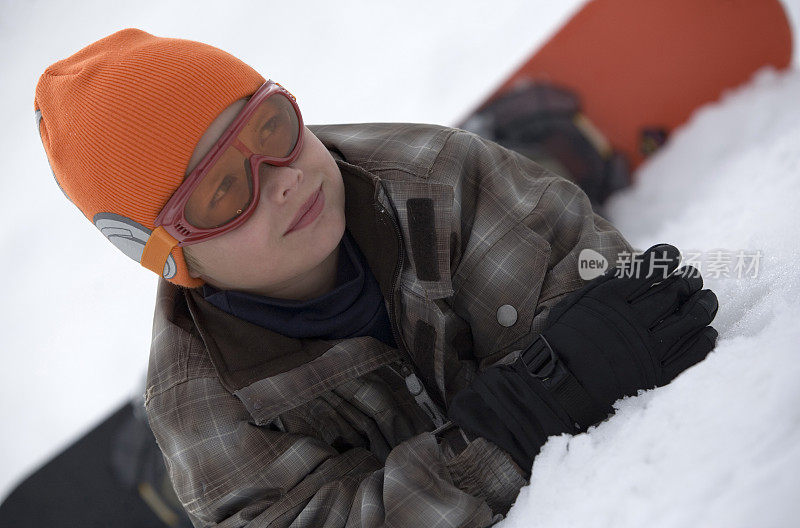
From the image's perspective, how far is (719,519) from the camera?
17.5 inches

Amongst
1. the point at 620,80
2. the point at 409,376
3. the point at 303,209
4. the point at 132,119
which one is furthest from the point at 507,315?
the point at 620,80

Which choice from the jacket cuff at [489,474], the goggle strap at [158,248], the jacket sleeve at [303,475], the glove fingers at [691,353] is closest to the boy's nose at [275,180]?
the goggle strap at [158,248]

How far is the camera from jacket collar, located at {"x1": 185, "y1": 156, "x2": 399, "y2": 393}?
2.93ft

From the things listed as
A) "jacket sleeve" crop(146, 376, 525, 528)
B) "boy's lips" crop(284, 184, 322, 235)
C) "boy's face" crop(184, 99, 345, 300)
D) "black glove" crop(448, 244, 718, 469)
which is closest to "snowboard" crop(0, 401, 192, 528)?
"jacket sleeve" crop(146, 376, 525, 528)

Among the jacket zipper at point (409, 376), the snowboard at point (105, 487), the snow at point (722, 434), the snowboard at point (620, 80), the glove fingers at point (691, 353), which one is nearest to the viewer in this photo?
the snow at point (722, 434)

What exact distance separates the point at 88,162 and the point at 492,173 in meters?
0.55

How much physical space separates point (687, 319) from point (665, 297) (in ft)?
0.12

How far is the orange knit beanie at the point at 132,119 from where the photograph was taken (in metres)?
0.75

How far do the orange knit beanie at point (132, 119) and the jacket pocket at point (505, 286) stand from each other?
16.1 inches

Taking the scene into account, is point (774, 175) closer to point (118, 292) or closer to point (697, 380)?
point (697, 380)

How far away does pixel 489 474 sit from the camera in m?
0.76

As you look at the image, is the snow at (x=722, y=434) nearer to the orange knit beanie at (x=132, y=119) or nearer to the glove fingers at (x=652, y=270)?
the glove fingers at (x=652, y=270)

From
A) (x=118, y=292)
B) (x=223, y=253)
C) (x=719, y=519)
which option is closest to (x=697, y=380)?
(x=719, y=519)

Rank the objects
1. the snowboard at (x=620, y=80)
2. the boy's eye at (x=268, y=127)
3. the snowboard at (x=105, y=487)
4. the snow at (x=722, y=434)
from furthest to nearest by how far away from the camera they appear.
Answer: the snowboard at (x=620, y=80)
the snowboard at (x=105, y=487)
the boy's eye at (x=268, y=127)
the snow at (x=722, y=434)
